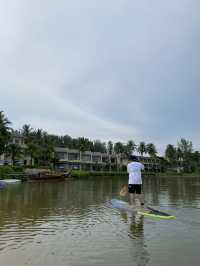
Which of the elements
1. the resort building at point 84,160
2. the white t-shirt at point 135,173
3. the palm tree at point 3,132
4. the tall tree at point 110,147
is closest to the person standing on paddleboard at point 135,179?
the white t-shirt at point 135,173

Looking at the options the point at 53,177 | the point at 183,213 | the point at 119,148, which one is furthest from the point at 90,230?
the point at 119,148

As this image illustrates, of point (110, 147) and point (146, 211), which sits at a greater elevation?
point (110, 147)

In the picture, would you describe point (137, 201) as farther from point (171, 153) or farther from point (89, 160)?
point (171, 153)

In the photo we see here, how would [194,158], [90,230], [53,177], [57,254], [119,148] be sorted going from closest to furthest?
[57,254]
[90,230]
[53,177]
[119,148]
[194,158]

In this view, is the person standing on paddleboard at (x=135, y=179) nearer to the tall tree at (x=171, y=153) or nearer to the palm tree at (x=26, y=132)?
the palm tree at (x=26, y=132)

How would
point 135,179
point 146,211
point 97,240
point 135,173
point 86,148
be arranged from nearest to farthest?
point 97,240 → point 146,211 → point 135,179 → point 135,173 → point 86,148

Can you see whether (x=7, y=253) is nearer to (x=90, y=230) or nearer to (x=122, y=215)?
(x=90, y=230)

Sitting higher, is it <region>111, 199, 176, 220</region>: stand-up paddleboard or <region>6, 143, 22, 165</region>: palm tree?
<region>6, 143, 22, 165</region>: palm tree

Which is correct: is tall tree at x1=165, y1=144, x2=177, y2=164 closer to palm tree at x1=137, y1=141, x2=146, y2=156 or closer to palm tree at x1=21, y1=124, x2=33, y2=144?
palm tree at x1=137, y1=141, x2=146, y2=156

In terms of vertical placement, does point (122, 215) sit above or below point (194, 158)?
below

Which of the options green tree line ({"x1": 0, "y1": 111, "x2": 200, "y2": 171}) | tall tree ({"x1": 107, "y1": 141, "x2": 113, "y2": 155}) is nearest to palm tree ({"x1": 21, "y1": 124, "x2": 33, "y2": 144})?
green tree line ({"x1": 0, "y1": 111, "x2": 200, "y2": 171})

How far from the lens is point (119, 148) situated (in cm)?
13838

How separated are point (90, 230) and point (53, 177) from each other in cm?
4998

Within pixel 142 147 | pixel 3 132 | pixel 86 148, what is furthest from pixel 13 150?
pixel 142 147
